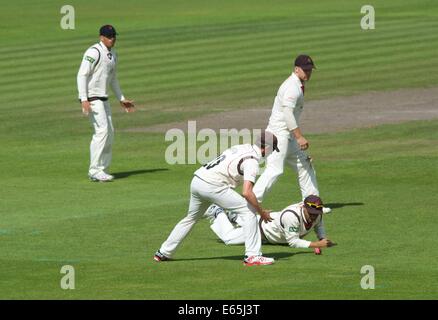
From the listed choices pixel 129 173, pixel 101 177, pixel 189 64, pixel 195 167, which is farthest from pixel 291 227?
pixel 189 64

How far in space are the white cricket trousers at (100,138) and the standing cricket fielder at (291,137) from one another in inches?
182

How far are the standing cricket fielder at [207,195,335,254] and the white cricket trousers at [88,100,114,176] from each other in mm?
5630

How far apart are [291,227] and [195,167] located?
24.2 feet

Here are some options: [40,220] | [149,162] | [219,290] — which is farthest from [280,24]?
[219,290]

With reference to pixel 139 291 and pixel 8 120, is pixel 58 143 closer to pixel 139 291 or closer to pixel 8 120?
pixel 8 120

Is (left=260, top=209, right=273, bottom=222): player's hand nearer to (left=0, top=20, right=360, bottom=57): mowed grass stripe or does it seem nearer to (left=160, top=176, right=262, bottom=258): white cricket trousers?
(left=160, top=176, right=262, bottom=258): white cricket trousers

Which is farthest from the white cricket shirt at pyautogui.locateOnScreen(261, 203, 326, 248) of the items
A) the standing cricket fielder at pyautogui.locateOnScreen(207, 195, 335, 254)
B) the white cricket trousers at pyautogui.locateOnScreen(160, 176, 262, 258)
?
the white cricket trousers at pyautogui.locateOnScreen(160, 176, 262, 258)

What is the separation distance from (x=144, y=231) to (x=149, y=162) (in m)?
6.61

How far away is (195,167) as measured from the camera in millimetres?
23688

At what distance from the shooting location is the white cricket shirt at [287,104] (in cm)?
1842

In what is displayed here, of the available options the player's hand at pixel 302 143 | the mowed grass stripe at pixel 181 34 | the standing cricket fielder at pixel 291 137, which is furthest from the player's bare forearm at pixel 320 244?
the mowed grass stripe at pixel 181 34

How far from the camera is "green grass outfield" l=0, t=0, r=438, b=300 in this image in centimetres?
1462

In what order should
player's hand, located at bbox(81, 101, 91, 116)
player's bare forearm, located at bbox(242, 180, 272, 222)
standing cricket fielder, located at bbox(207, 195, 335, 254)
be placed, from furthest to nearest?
1. player's hand, located at bbox(81, 101, 91, 116)
2. standing cricket fielder, located at bbox(207, 195, 335, 254)
3. player's bare forearm, located at bbox(242, 180, 272, 222)

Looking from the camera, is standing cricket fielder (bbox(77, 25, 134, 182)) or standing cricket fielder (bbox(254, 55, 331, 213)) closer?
standing cricket fielder (bbox(254, 55, 331, 213))
